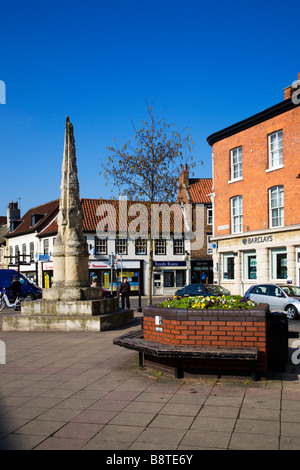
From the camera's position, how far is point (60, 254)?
14375 millimetres

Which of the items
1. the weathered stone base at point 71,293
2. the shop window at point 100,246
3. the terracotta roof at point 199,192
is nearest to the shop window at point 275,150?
the weathered stone base at point 71,293

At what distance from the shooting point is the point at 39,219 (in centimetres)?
5294

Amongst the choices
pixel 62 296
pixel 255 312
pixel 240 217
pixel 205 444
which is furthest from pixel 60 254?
pixel 240 217

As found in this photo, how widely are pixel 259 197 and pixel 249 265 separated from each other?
4.45 metres

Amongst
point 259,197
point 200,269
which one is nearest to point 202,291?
point 259,197

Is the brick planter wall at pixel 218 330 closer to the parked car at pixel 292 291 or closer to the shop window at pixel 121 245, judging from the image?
the parked car at pixel 292 291

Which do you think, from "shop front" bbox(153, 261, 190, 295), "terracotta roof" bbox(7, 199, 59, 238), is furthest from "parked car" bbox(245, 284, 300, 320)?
"terracotta roof" bbox(7, 199, 59, 238)

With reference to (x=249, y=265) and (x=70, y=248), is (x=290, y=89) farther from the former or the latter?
(x=70, y=248)

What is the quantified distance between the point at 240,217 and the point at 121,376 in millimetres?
24389

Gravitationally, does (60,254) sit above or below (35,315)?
above

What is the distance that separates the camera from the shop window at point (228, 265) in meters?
32.0

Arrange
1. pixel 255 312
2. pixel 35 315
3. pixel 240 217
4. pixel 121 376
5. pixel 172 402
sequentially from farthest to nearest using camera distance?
pixel 240 217, pixel 35 315, pixel 121 376, pixel 255 312, pixel 172 402

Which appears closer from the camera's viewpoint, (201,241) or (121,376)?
(121,376)
